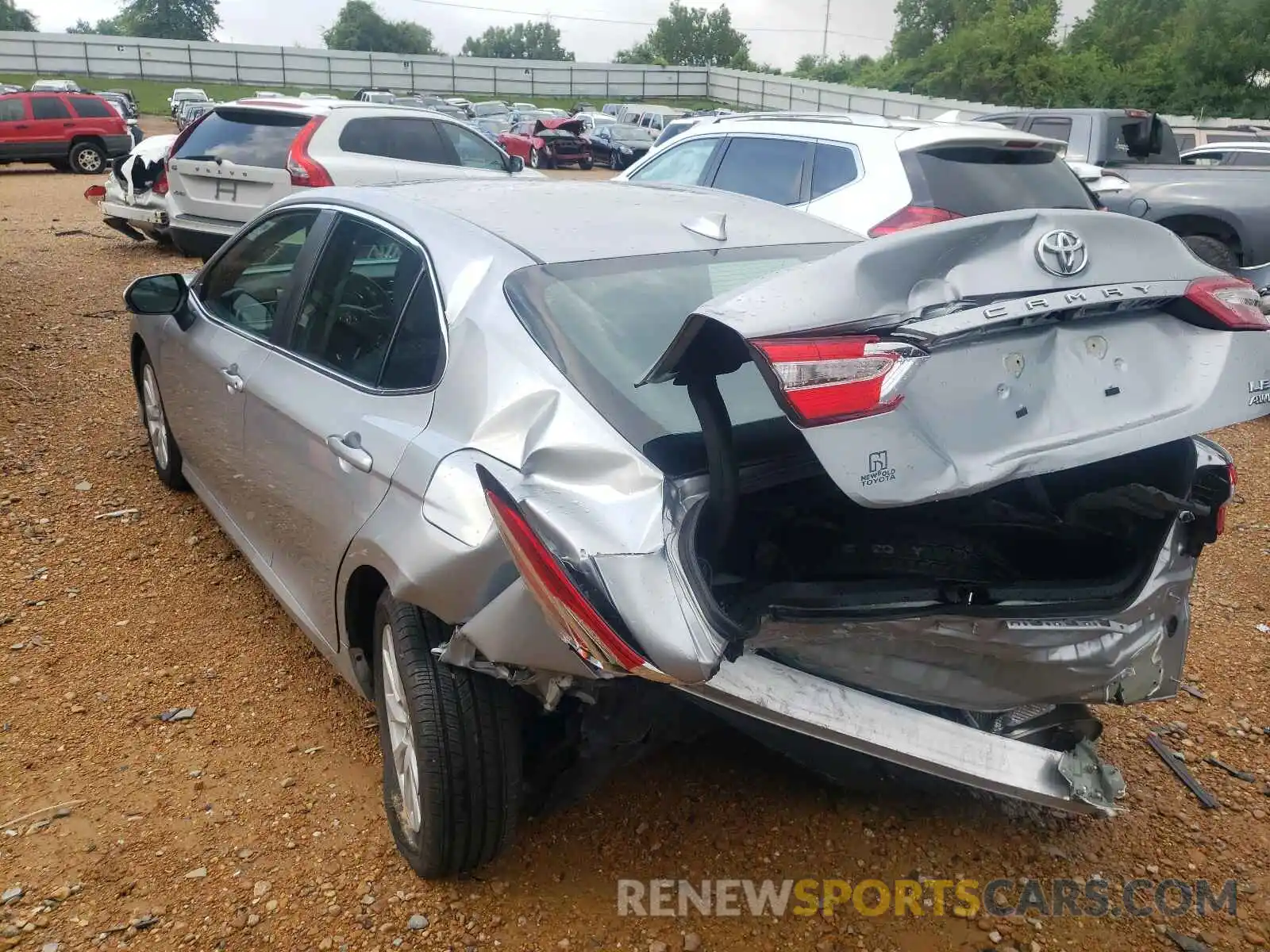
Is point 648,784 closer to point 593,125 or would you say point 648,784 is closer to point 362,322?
point 362,322

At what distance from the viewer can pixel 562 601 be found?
1.87 meters

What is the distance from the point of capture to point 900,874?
2.60 m

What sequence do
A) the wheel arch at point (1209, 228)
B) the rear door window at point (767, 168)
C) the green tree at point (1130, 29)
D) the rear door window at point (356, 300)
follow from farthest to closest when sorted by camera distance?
1. the green tree at point (1130, 29)
2. the wheel arch at point (1209, 228)
3. the rear door window at point (767, 168)
4. the rear door window at point (356, 300)

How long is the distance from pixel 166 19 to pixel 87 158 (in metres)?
69.2

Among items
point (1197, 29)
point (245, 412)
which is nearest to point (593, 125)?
point (1197, 29)

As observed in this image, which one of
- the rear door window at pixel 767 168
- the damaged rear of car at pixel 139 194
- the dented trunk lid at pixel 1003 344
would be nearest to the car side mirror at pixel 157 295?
the dented trunk lid at pixel 1003 344

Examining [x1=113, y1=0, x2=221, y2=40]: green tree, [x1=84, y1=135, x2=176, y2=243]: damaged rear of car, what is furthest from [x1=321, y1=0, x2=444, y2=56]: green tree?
[x1=84, y1=135, x2=176, y2=243]: damaged rear of car

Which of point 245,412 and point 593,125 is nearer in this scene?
point 245,412

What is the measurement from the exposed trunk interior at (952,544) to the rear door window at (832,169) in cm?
420

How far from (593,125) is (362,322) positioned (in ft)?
107

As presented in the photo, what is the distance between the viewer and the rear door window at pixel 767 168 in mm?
6613

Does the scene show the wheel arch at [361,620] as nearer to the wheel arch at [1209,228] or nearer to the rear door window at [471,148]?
the rear door window at [471,148]
